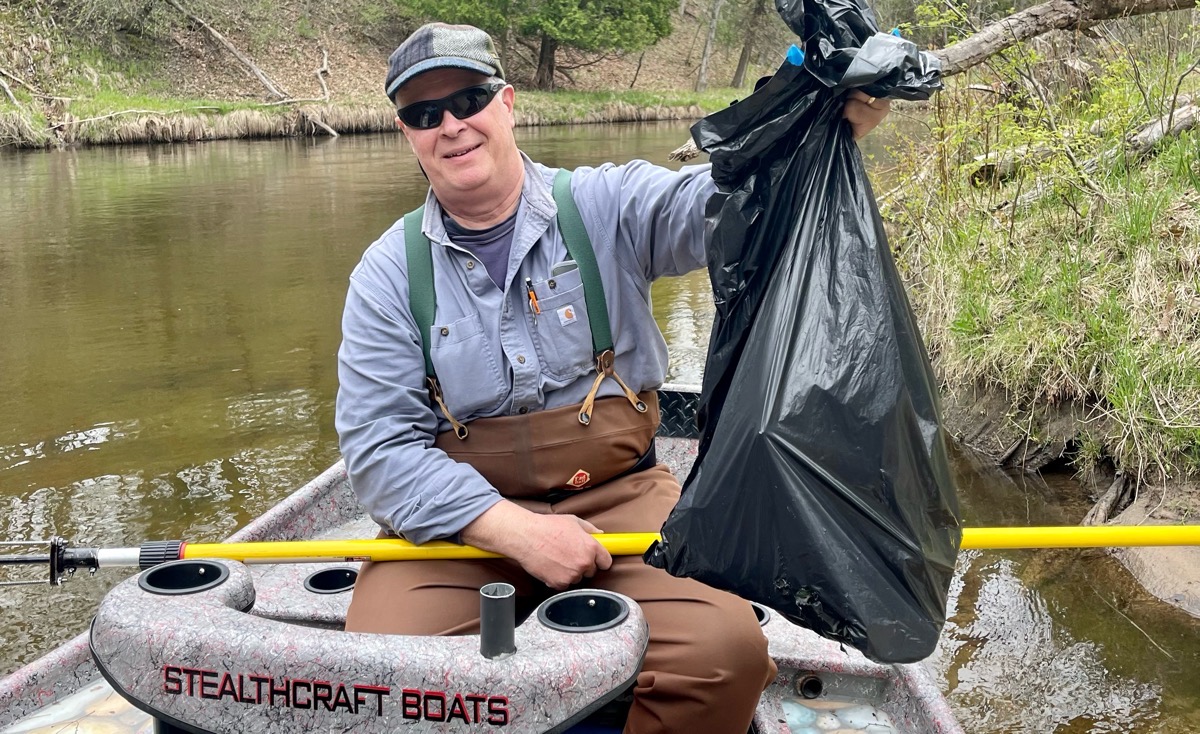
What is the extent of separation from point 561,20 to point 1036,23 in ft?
89.7

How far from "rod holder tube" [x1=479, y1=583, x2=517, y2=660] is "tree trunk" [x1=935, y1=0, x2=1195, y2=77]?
13.7 feet

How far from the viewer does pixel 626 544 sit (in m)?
2.30

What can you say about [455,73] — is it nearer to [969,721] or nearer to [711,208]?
[711,208]

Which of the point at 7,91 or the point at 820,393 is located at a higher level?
the point at 7,91

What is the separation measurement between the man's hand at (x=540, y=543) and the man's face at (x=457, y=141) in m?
0.73

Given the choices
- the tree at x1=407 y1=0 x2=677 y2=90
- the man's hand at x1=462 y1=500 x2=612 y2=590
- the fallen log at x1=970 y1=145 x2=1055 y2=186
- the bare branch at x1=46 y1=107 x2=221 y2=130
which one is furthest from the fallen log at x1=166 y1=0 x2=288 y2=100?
the man's hand at x1=462 y1=500 x2=612 y2=590

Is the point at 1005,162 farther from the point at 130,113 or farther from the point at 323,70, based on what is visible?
the point at 323,70

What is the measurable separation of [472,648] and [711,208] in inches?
39.0

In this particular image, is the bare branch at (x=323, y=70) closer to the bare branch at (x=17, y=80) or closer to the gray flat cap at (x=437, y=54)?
the bare branch at (x=17, y=80)

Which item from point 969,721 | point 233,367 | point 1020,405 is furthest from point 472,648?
point 233,367

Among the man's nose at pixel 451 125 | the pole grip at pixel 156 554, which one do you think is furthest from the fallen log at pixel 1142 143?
the pole grip at pixel 156 554

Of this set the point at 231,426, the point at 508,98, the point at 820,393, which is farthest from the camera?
the point at 231,426

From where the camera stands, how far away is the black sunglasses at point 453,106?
2.45 metres

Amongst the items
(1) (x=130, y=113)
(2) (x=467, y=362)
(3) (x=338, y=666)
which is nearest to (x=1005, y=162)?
(2) (x=467, y=362)
